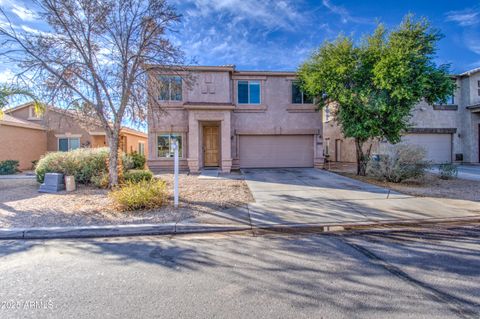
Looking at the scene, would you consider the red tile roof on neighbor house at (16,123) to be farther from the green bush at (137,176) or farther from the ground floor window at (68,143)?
the green bush at (137,176)

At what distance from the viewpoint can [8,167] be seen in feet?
51.4

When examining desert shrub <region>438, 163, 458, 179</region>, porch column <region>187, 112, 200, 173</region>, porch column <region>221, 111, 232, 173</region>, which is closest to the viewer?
desert shrub <region>438, 163, 458, 179</region>

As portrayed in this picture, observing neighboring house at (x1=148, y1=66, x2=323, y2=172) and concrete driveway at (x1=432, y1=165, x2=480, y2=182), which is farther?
neighboring house at (x1=148, y1=66, x2=323, y2=172)

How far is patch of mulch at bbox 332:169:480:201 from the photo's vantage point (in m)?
8.30

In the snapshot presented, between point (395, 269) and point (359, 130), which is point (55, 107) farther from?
point (359, 130)

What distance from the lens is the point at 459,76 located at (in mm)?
19234

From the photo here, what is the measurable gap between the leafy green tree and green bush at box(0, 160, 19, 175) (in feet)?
64.3

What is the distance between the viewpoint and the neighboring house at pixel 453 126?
18688 millimetres

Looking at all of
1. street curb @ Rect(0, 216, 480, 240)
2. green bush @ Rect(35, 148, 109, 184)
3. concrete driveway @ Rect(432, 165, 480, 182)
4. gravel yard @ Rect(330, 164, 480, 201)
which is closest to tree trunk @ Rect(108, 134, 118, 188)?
green bush @ Rect(35, 148, 109, 184)

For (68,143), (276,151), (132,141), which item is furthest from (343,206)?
(132,141)

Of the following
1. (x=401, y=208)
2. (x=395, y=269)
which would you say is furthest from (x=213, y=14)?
(x=395, y=269)

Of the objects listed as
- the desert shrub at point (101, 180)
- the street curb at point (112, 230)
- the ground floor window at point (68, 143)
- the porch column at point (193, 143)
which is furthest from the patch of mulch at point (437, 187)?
the ground floor window at point (68, 143)

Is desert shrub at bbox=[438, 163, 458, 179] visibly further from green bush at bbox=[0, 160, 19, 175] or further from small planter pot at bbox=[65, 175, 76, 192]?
green bush at bbox=[0, 160, 19, 175]

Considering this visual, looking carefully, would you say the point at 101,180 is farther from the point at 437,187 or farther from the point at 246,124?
the point at 437,187
